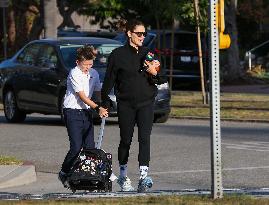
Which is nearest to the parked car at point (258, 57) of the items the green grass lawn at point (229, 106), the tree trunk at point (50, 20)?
the tree trunk at point (50, 20)

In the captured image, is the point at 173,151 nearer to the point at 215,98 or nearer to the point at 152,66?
the point at 152,66

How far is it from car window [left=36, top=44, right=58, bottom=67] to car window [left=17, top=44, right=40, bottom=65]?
0.68 feet

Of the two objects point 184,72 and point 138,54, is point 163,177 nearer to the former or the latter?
point 138,54

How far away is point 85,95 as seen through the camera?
11703mm

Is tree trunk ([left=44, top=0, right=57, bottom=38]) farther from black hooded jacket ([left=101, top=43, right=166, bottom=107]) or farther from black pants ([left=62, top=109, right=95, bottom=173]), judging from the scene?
black hooded jacket ([left=101, top=43, right=166, bottom=107])

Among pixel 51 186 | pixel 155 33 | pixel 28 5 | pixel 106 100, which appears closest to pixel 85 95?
pixel 106 100

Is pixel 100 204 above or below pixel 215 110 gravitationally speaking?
below

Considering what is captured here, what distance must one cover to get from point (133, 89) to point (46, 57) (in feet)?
35.6

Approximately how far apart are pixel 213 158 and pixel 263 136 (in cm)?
903

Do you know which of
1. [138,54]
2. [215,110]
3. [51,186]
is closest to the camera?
[215,110]

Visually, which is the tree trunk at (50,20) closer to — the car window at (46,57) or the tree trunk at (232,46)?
the tree trunk at (232,46)

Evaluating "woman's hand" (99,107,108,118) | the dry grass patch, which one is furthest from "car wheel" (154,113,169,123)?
the dry grass patch

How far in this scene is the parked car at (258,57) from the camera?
1681 inches

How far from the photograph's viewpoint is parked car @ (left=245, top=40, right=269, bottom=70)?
140 ft
